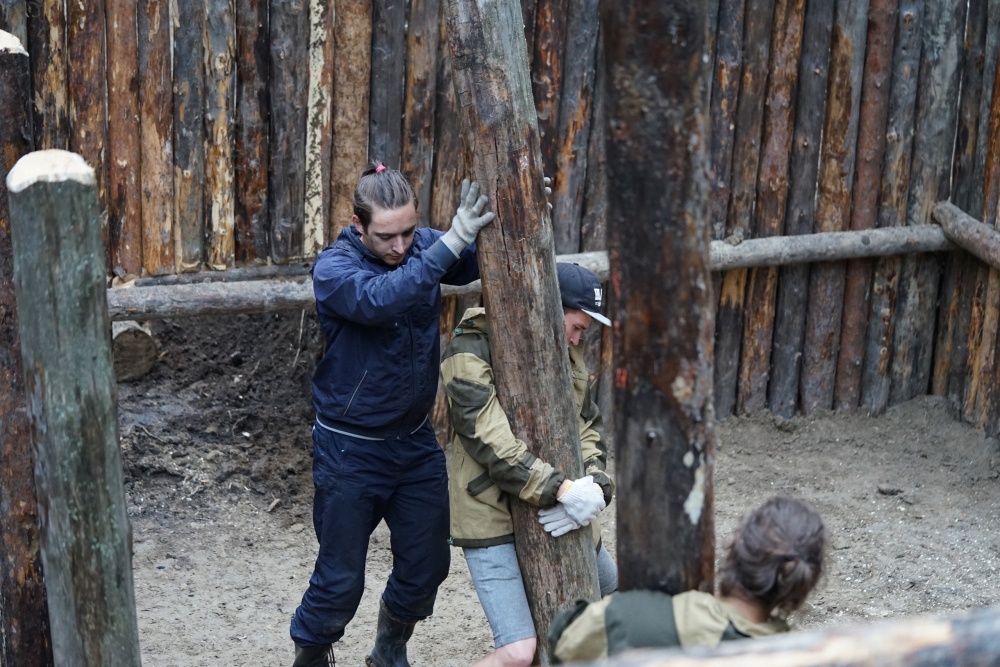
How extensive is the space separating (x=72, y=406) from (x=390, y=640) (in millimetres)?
2012

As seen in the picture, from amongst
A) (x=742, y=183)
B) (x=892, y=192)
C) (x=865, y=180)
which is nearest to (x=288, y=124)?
(x=742, y=183)

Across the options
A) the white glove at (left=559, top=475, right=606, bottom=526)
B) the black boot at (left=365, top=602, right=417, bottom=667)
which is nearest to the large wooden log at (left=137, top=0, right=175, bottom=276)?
the black boot at (left=365, top=602, right=417, bottom=667)

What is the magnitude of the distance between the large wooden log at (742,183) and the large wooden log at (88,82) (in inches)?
126

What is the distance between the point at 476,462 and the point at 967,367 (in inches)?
167

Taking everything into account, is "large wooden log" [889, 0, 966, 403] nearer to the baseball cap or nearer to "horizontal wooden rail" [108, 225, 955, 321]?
"horizontal wooden rail" [108, 225, 955, 321]

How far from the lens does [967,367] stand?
23.3ft

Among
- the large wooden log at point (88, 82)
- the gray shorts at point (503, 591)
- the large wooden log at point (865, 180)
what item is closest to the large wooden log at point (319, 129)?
the large wooden log at point (88, 82)

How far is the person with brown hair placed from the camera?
8.55ft

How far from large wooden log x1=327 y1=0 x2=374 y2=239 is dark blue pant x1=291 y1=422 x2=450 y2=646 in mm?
1844

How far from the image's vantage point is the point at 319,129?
5797mm

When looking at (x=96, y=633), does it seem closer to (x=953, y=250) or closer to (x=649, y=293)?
(x=649, y=293)

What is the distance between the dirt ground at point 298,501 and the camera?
5391 mm

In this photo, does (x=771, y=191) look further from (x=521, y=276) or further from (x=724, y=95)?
(x=521, y=276)

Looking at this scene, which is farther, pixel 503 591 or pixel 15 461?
pixel 503 591
